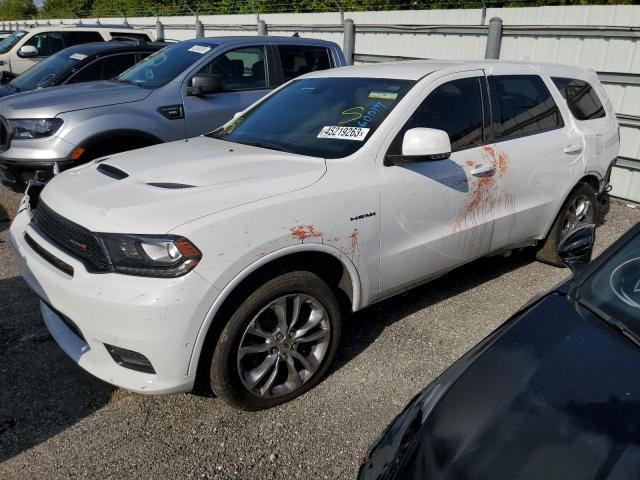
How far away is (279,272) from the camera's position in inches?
112

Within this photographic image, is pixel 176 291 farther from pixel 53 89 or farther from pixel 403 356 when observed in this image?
pixel 53 89

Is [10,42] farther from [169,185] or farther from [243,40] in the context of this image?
[169,185]

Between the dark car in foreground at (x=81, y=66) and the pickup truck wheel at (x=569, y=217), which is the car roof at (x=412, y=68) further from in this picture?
the dark car in foreground at (x=81, y=66)

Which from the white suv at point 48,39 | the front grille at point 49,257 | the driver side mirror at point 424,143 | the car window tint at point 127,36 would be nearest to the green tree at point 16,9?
the white suv at point 48,39

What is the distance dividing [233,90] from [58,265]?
392 centimetres

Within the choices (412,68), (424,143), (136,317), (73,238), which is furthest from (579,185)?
(73,238)

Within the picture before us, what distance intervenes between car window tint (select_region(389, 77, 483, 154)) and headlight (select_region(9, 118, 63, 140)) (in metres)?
3.51

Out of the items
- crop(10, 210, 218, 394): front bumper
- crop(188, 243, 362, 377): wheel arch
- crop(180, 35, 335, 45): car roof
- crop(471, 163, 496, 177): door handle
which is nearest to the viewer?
crop(10, 210, 218, 394): front bumper

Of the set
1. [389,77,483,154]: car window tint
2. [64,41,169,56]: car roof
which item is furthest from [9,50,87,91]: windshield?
[389,77,483,154]: car window tint

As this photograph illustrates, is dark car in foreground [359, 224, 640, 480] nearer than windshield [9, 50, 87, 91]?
Yes

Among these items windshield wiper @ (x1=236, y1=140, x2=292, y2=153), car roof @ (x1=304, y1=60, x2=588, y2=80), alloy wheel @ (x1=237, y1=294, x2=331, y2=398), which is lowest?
alloy wheel @ (x1=237, y1=294, x2=331, y2=398)

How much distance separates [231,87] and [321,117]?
297 cm

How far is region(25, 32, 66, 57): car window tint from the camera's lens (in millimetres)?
10602

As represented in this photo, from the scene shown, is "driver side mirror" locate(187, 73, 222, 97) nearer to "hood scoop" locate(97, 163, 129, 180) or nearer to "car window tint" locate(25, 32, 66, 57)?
"hood scoop" locate(97, 163, 129, 180)
